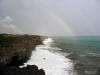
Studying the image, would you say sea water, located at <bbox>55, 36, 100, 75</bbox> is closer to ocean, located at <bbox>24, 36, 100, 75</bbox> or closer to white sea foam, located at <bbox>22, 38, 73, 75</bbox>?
ocean, located at <bbox>24, 36, 100, 75</bbox>

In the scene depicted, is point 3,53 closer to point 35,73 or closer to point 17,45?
point 17,45

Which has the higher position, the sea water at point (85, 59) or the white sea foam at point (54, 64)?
the white sea foam at point (54, 64)

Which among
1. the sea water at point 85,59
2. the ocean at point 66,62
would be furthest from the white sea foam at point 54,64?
the sea water at point 85,59

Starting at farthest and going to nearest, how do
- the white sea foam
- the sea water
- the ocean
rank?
1. the sea water
2. the ocean
3. the white sea foam

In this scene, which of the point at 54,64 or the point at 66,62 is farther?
the point at 66,62

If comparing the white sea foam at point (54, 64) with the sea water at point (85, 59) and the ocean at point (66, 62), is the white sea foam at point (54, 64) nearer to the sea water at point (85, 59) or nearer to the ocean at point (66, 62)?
the ocean at point (66, 62)

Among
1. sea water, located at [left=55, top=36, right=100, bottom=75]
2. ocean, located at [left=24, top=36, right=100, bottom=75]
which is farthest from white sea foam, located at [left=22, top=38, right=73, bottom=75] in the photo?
sea water, located at [left=55, top=36, right=100, bottom=75]

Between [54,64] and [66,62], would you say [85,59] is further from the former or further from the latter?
[54,64]

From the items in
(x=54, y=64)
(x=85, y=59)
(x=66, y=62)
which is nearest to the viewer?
(x=54, y=64)

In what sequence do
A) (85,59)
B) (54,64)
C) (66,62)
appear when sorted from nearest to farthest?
(54,64) → (66,62) → (85,59)

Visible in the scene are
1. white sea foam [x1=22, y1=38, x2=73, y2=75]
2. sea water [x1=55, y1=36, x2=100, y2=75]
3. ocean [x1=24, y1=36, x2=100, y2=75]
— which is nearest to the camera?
white sea foam [x1=22, y1=38, x2=73, y2=75]

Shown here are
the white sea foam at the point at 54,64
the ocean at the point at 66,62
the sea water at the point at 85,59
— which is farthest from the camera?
the sea water at the point at 85,59

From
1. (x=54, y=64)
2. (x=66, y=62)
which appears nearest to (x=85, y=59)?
(x=66, y=62)

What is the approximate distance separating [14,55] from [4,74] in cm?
925
